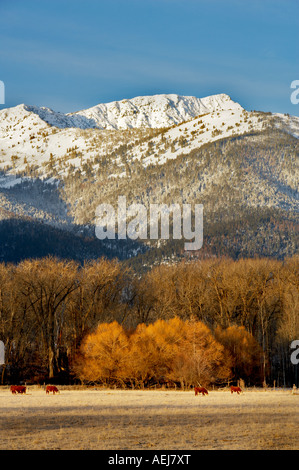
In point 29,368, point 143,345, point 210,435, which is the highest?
point 210,435

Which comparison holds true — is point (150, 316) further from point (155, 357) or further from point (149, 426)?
point (149, 426)

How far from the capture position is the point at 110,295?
8675cm

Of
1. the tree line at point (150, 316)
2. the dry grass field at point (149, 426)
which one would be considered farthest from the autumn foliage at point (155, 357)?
the dry grass field at point (149, 426)

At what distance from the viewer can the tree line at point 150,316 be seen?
2820 inches

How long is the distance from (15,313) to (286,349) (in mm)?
42036

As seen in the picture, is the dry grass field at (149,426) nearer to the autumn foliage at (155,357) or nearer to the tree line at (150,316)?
the autumn foliage at (155,357)

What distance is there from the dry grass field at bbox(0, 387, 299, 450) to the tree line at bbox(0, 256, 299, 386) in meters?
34.0

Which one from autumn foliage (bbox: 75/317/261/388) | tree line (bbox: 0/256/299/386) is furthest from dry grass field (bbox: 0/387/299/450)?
tree line (bbox: 0/256/299/386)

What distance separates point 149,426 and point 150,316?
7753 centimetres

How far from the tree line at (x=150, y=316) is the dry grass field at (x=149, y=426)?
3400 centimetres
